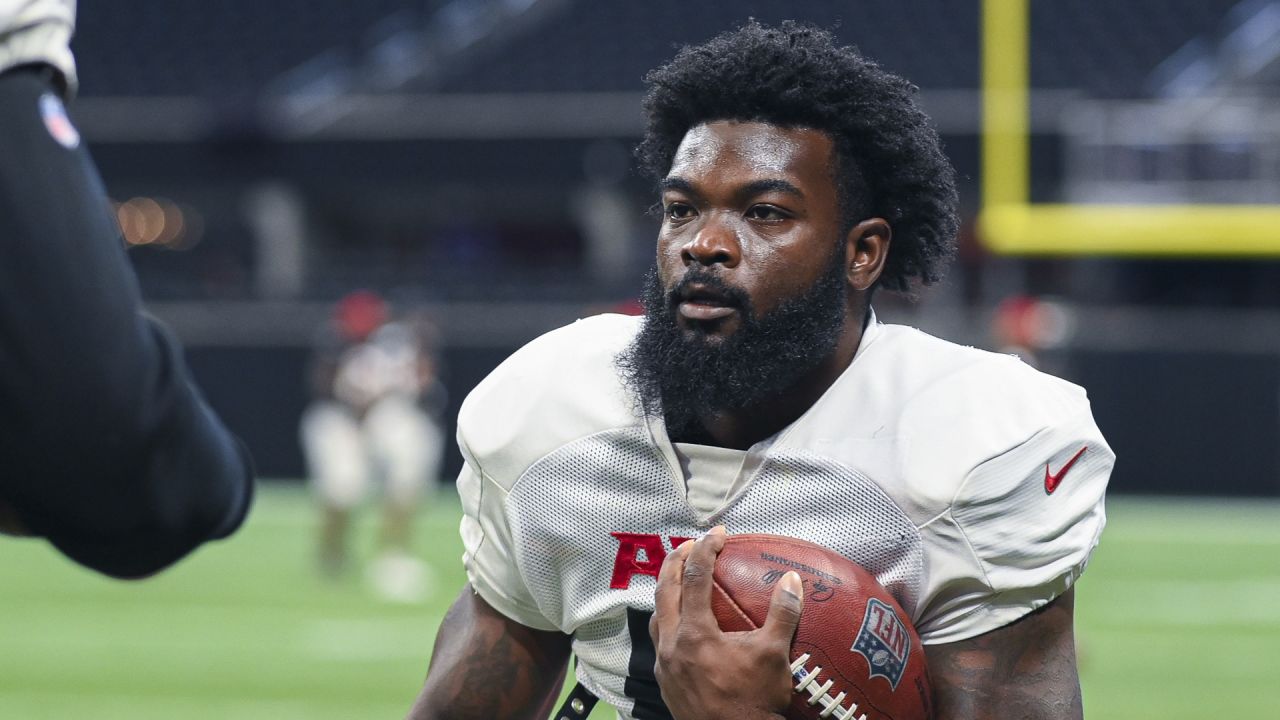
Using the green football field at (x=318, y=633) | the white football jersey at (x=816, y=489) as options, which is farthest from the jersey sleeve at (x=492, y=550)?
the green football field at (x=318, y=633)

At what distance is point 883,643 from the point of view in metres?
1.98

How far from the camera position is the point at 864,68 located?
7.54ft

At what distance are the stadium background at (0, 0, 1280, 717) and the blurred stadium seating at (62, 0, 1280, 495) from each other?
0.9 inches

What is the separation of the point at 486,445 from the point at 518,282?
12.1 meters

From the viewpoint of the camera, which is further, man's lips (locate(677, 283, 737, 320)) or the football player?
man's lips (locate(677, 283, 737, 320))

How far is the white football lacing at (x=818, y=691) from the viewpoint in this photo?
196 cm

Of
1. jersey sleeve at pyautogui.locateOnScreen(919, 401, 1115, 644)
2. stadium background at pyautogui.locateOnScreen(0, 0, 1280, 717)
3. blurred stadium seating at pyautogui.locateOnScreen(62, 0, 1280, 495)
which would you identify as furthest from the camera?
blurred stadium seating at pyautogui.locateOnScreen(62, 0, 1280, 495)

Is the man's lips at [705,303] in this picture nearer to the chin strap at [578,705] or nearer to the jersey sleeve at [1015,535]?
the jersey sleeve at [1015,535]

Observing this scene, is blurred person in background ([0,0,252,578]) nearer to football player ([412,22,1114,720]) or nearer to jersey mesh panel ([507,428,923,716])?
football player ([412,22,1114,720])

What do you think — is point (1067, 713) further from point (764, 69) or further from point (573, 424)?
point (764, 69)

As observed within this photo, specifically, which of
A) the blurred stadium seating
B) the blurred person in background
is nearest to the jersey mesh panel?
the blurred person in background

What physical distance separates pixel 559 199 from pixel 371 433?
20.6ft

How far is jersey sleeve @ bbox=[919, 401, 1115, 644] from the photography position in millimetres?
2049

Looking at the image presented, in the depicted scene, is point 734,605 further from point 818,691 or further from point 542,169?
point 542,169
